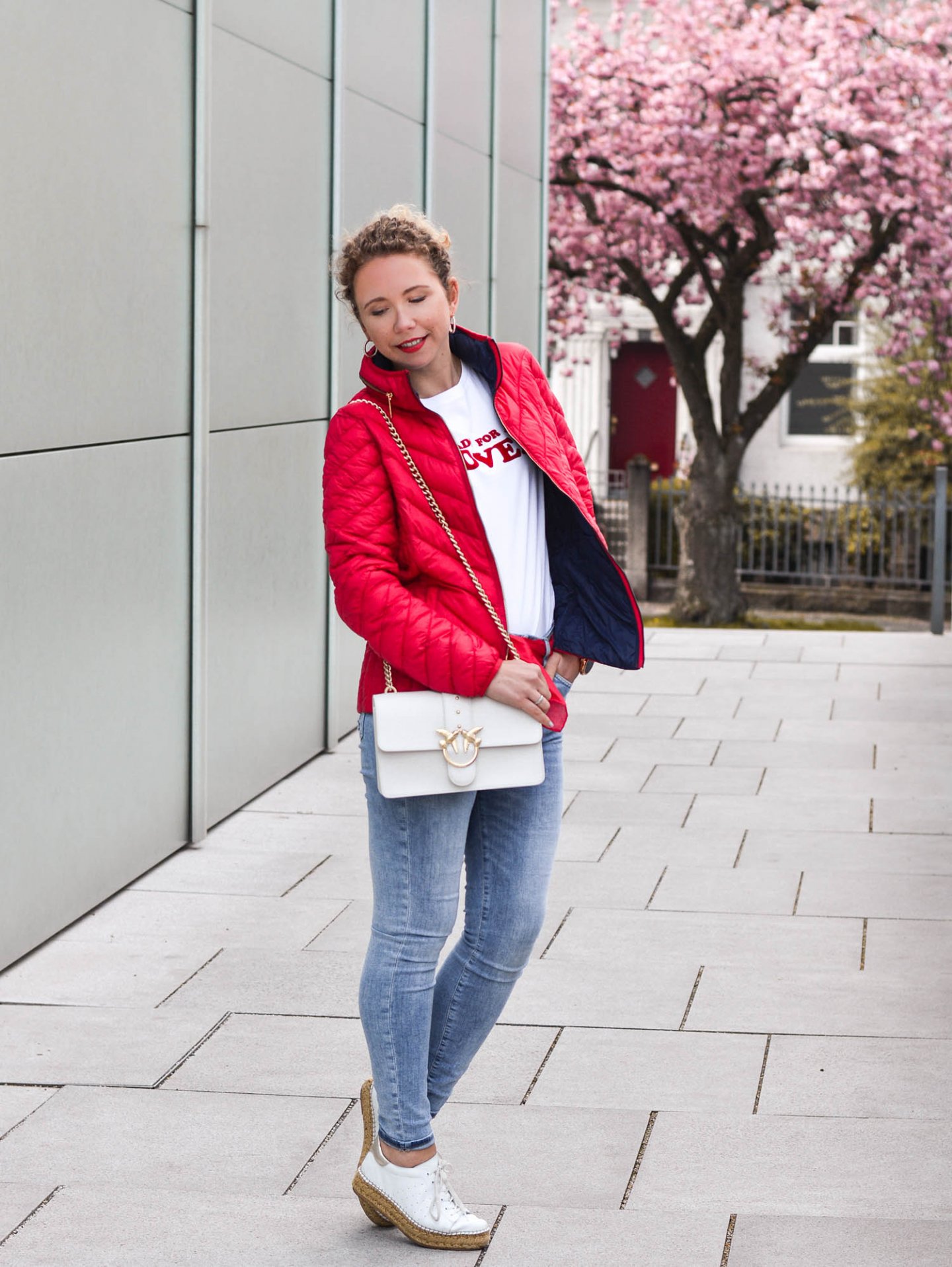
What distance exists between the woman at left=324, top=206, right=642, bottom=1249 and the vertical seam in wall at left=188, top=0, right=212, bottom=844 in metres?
3.02

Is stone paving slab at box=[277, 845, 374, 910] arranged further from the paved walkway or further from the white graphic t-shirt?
the white graphic t-shirt

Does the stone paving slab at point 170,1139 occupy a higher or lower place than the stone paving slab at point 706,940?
lower

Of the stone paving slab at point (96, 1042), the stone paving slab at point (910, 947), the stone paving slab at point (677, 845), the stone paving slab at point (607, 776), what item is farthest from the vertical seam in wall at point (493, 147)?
the stone paving slab at point (96, 1042)

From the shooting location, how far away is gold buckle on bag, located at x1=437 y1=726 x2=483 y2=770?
3082mm

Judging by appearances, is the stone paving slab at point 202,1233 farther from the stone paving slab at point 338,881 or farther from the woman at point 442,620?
the stone paving slab at point 338,881

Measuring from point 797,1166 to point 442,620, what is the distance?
4.62 feet

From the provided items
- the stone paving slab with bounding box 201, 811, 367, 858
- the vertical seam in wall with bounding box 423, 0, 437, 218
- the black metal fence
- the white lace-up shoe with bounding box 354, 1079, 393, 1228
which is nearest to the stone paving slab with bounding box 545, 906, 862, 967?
the stone paving slab with bounding box 201, 811, 367, 858

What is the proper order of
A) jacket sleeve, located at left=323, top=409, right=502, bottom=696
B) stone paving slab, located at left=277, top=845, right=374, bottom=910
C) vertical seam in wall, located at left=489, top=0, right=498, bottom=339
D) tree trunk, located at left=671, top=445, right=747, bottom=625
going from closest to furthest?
jacket sleeve, located at left=323, top=409, right=502, bottom=696, stone paving slab, located at left=277, top=845, right=374, bottom=910, vertical seam in wall, located at left=489, top=0, right=498, bottom=339, tree trunk, located at left=671, top=445, right=747, bottom=625

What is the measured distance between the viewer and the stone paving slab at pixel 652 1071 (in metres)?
4.04

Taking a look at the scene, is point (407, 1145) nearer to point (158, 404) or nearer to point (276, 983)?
point (276, 983)

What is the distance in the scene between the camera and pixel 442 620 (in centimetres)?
310

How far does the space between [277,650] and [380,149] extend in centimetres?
261

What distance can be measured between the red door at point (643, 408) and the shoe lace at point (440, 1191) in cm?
2427

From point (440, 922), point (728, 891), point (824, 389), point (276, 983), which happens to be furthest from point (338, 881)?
point (824, 389)
